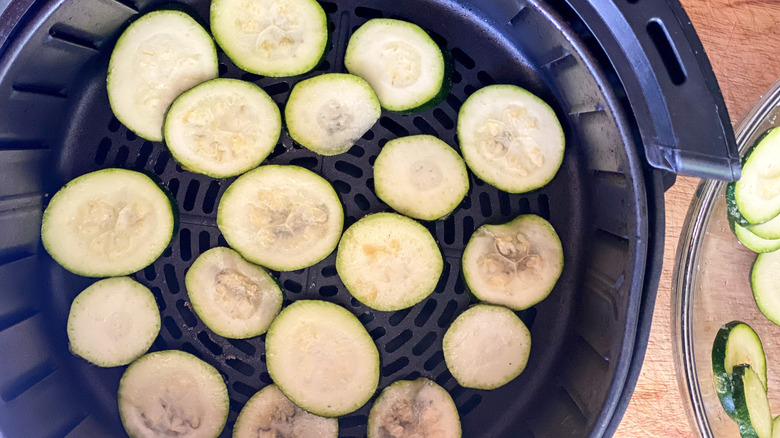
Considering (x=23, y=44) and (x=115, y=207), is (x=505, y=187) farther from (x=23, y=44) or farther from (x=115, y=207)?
(x=23, y=44)

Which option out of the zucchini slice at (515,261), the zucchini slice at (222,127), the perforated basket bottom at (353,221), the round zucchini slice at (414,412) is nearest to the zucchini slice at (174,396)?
the perforated basket bottom at (353,221)

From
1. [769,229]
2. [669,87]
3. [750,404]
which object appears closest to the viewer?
[669,87]

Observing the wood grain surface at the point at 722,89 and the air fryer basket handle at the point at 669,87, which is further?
the wood grain surface at the point at 722,89

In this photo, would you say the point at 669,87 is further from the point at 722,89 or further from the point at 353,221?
the point at 353,221

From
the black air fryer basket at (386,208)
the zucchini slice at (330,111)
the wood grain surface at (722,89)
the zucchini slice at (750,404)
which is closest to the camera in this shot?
the black air fryer basket at (386,208)

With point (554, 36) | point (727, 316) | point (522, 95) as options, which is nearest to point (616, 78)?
point (554, 36)

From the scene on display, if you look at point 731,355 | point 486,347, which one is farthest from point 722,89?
point 486,347

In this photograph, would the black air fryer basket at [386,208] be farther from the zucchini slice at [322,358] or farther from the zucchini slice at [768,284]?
the zucchini slice at [768,284]
